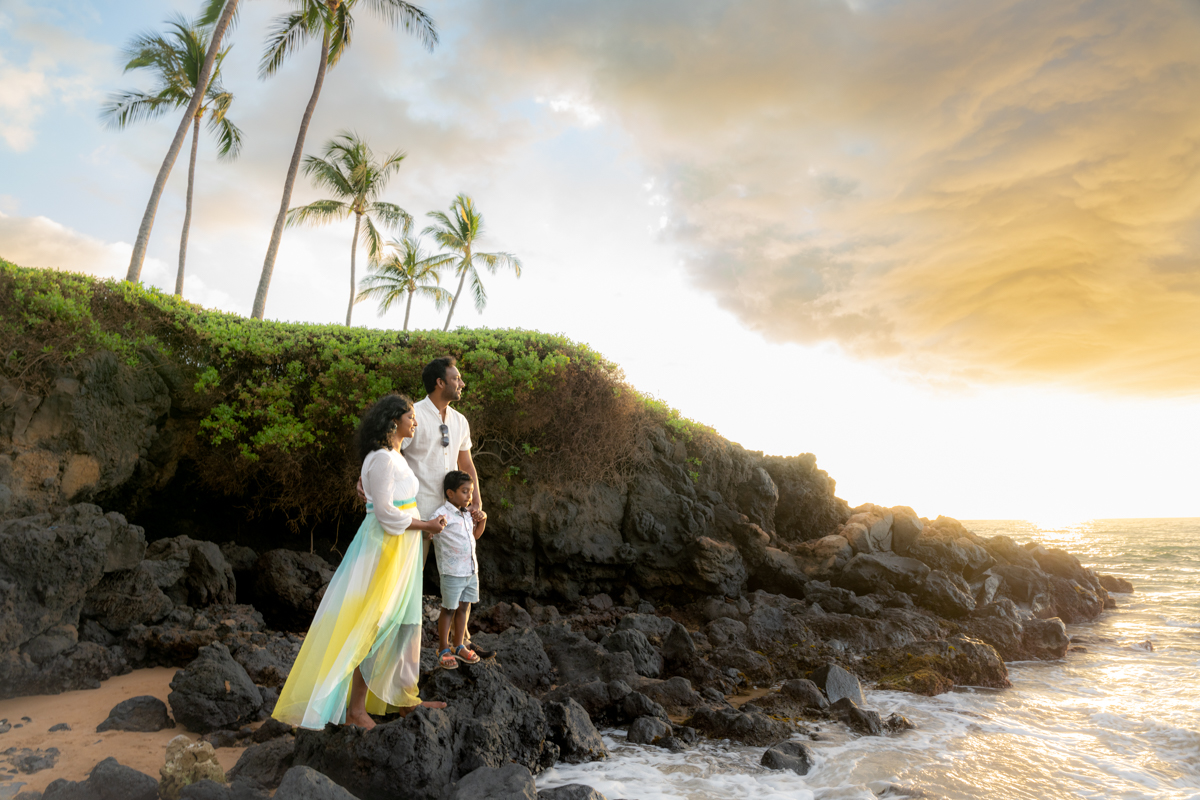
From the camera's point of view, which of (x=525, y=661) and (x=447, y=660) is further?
(x=525, y=661)

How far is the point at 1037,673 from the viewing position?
8055 mm

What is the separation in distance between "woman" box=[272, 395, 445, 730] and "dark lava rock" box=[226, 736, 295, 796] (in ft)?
1.07

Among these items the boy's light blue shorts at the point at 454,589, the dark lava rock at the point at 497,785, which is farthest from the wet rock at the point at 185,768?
the boy's light blue shorts at the point at 454,589

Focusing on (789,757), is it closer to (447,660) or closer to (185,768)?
(447,660)

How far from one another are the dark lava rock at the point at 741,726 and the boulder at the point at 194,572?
5564mm

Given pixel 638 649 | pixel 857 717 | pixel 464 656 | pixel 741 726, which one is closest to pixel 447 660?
pixel 464 656

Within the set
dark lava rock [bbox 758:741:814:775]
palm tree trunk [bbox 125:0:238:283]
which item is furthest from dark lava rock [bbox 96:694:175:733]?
palm tree trunk [bbox 125:0:238:283]

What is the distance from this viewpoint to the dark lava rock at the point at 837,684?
5977 millimetres

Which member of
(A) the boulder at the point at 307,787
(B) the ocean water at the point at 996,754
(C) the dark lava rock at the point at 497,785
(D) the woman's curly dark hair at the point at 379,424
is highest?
(D) the woman's curly dark hair at the point at 379,424

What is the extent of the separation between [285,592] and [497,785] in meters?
5.26

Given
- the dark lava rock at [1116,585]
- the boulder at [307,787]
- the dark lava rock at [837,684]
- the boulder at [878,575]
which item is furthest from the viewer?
the dark lava rock at [1116,585]

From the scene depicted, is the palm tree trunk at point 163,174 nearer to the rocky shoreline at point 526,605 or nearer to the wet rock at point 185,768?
the rocky shoreline at point 526,605

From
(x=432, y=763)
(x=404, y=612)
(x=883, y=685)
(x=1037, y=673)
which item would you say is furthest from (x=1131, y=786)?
(x=404, y=612)

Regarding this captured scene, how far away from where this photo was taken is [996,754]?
5.00 metres
